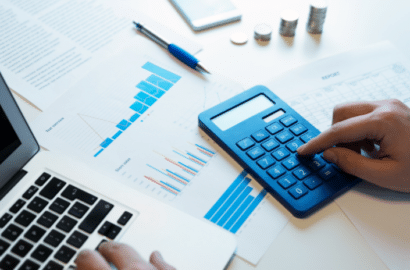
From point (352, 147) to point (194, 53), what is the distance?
13.7 inches

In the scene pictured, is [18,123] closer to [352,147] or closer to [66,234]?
[66,234]

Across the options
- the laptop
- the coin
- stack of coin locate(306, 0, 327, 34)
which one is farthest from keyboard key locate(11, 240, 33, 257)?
stack of coin locate(306, 0, 327, 34)

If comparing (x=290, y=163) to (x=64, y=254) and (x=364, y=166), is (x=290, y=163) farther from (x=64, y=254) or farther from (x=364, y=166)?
(x=64, y=254)

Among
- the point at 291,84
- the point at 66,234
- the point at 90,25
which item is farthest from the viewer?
the point at 90,25

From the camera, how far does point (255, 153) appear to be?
0.55 m

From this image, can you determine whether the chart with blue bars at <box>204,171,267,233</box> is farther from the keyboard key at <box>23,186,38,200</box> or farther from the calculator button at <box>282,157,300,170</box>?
the keyboard key at <box>23,186,38,200</box>

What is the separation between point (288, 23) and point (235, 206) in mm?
425

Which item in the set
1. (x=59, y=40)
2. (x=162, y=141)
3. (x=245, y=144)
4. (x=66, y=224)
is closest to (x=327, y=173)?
(x=245, y=144)

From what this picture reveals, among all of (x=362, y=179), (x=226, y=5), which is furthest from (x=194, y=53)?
(x=362, y=179)

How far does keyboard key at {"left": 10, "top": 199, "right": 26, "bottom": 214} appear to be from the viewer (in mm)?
455

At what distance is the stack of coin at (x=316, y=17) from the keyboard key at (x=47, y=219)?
23.9 inches

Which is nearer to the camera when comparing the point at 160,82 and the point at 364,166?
the point at 364,166

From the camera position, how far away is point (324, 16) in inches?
29.9

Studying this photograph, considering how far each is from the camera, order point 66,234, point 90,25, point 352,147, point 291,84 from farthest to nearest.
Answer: point 90,25, point 291,84, point 352,147, point 66,234
